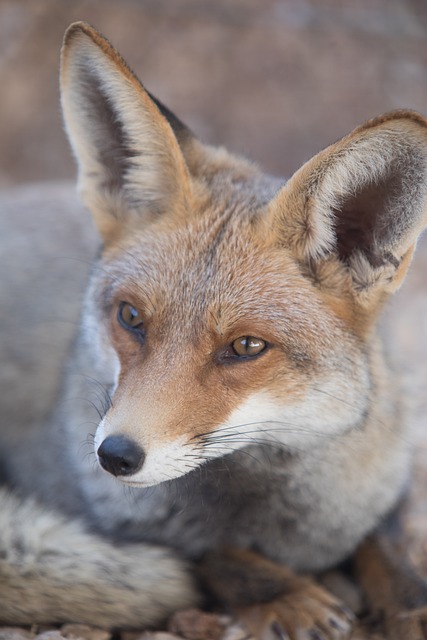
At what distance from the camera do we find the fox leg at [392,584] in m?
3.12

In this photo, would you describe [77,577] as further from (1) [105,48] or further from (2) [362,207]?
(1) [105,48]

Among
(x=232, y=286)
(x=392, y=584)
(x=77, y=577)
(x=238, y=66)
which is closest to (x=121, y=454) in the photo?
(x=232, y=286)

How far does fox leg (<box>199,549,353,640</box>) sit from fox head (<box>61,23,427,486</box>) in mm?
633

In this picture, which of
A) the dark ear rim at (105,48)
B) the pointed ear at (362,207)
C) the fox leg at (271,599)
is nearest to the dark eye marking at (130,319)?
the pointed ear at (362,207)

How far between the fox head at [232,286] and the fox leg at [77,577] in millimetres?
694

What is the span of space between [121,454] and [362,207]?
49.8 inches

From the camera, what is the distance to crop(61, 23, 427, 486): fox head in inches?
100

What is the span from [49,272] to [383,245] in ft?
7.80

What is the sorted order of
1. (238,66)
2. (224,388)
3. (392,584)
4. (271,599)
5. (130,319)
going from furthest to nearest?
1. (238,66)
2. (392,584)
3. (271,599)
4. (130,319)
5. (224,388)

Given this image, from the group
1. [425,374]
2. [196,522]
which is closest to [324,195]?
[196,522]

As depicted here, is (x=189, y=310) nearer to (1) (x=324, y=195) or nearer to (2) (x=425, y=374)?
(1) (x=324, y=195)

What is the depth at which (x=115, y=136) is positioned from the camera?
10.5 ft

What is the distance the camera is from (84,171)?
10.8ft

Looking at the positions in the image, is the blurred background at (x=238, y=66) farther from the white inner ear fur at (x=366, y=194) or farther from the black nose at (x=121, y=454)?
the black nose at (x=121, y=454)
